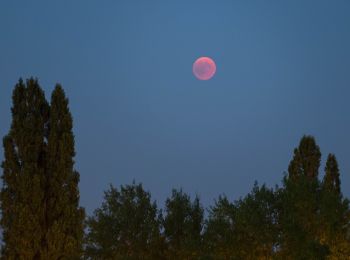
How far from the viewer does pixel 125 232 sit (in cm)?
4738

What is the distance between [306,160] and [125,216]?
68.8ft

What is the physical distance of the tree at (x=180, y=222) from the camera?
47.8 metres

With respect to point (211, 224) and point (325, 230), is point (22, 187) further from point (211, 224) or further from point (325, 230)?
point (325, 230)

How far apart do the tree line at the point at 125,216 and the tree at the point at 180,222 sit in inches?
2.6

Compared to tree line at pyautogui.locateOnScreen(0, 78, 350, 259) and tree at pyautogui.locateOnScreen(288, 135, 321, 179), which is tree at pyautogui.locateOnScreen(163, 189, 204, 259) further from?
tree at pyautogui.locateOnScreen(288, 135, 321, 179)

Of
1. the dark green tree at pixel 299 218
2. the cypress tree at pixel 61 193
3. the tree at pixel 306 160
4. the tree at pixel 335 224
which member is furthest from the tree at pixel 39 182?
the tree at pixel 306 160

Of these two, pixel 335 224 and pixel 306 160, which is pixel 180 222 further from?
pixel 306 160

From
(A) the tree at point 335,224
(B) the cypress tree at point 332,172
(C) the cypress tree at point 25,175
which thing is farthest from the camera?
(B) the cypress tree at point 332,172

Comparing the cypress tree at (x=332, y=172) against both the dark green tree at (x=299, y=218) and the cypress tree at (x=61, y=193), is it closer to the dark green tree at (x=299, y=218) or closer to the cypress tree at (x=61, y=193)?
the dark green tree at (x=299, y=218)

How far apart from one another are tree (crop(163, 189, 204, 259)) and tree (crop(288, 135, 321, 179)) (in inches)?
609

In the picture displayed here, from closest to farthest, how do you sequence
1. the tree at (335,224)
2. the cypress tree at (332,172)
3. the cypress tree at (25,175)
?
the tree at (335,224)
the cypress tree at (25,175)
the cypress tree at (332,172)

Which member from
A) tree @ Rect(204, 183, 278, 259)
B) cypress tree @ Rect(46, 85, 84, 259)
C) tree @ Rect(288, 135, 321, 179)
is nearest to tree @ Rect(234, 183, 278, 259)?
tree @ Rect(204, 183, 278, 259)

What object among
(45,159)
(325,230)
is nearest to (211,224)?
(325,230)

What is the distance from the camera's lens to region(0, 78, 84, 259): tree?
45.1 meters
